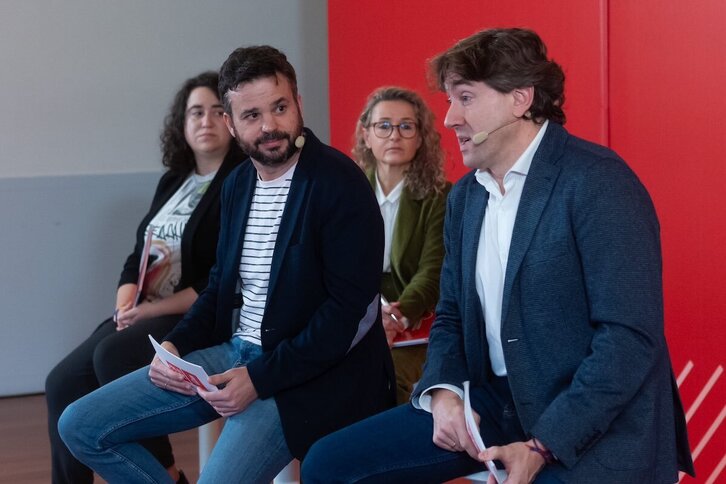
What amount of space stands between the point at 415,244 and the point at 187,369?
3.25 feet

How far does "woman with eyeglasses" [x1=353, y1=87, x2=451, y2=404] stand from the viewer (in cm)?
268

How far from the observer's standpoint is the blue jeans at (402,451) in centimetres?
177

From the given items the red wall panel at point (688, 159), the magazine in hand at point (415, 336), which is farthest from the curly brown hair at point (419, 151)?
the red wall panel at point (688, 159)

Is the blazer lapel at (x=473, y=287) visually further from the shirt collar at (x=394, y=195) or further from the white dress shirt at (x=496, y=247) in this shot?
the shirt collar at (x=394, y=195)

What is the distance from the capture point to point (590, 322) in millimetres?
1668

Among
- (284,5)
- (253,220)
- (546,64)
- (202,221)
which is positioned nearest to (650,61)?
(546,64)

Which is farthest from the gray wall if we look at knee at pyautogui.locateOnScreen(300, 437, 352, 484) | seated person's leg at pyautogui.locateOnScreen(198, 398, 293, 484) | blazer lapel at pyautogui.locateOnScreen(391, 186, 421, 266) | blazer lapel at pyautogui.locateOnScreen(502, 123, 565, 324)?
blazer lapel at pyautogui.locateOnScreen(502, 123, 565, 324)

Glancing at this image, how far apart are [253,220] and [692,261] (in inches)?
51.0

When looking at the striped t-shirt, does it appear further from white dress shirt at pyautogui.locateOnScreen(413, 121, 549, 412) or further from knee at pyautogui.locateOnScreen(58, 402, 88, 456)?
white dress shirt at pyautogui.locateOnScreen(413, 121, 549, 412)

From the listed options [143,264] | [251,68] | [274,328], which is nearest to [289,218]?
[274,328]

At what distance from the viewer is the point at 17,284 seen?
15.2ft

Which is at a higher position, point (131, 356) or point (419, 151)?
point (419, 151)

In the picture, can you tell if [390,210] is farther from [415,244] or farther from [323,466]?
[323,466]

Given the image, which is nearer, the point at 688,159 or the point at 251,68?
the point at 251,68
